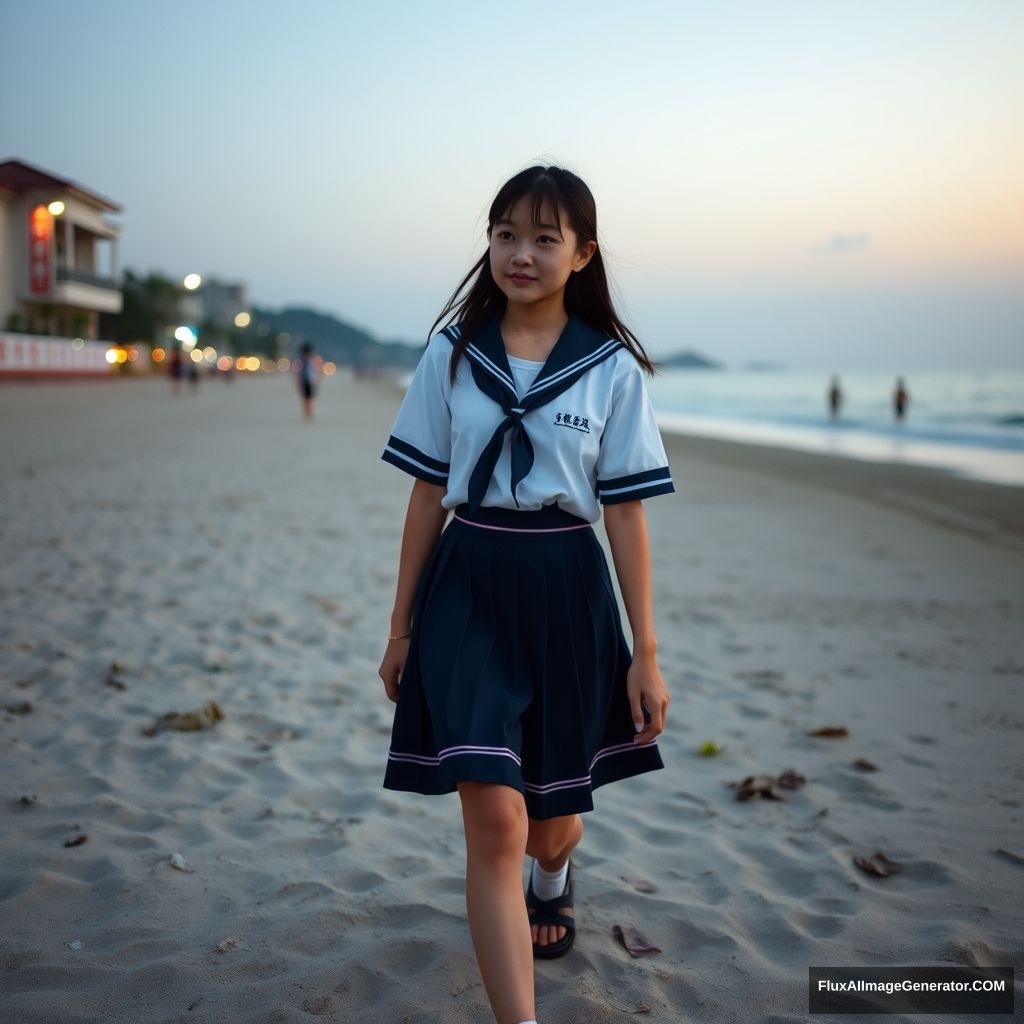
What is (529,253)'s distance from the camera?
6.79 ft

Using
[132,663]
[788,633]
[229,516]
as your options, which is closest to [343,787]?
[132,663]

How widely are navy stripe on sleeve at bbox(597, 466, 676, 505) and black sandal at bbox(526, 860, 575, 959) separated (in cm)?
105

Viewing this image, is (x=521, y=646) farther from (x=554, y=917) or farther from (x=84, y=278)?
(x=84, y=278)

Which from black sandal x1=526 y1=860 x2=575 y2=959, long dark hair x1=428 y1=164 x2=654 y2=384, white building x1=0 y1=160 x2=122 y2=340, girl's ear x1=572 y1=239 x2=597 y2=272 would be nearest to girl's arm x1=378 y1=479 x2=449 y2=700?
long dark hair x1=428 y1=164 x2=654 y2=384

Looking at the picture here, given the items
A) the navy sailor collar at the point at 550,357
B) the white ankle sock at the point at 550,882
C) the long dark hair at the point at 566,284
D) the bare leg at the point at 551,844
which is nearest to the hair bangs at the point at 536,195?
the long dark hair at the point at 566,284

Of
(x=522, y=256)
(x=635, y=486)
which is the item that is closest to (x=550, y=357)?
(x=522, y=256)

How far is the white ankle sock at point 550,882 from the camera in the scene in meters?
2.44

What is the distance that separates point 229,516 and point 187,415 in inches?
602

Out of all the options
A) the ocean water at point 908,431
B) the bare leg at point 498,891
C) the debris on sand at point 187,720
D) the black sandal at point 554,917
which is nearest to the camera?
the bare leg at point 498,891

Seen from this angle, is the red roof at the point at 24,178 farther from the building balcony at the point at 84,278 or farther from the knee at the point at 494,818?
the knee at the point at 494,818

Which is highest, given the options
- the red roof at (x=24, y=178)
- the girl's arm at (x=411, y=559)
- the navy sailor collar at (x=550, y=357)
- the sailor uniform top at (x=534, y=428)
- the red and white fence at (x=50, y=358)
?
the red roof at (x=24, y=178)

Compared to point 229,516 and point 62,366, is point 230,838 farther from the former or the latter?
point 62,366

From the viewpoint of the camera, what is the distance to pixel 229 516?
28.5ft

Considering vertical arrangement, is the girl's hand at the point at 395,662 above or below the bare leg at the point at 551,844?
above
